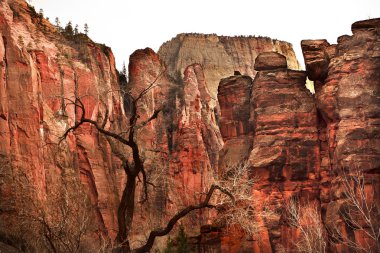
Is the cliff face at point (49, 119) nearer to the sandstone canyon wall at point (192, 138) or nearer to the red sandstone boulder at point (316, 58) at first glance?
the sandstone canyon wall at point (192, 138)

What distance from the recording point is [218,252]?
4559 cm

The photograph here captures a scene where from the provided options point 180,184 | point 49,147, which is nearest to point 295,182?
point 49,147

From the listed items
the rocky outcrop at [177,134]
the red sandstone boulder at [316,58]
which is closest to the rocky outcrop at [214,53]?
the rocky outcrop at [177,134]

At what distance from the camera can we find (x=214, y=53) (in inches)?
4604

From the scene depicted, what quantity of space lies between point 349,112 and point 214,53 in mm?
71091

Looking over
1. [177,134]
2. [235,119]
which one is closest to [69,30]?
[177,134]

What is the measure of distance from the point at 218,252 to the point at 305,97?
13.4 metres

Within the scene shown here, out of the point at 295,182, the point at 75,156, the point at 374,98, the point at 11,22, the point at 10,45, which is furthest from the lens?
the point at 75,156

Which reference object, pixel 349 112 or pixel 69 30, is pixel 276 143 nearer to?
pixel 349 112

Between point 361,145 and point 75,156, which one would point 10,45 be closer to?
Answer: point 75,156

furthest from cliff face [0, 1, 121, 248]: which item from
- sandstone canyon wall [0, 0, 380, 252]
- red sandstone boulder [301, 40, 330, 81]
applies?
red sandstone boulder [301, 40, 330, 81]

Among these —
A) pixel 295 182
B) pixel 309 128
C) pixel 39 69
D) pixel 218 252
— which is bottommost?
pixel 218 252

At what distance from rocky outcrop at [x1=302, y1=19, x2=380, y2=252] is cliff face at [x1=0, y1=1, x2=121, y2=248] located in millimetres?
15302

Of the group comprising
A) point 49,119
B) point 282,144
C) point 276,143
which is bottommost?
point 282,144
